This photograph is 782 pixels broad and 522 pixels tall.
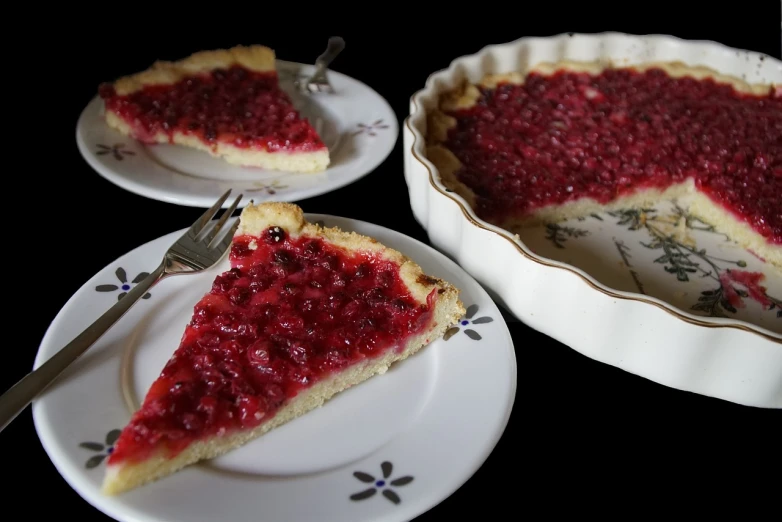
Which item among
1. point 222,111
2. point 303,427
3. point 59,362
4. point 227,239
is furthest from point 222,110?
point 303,427

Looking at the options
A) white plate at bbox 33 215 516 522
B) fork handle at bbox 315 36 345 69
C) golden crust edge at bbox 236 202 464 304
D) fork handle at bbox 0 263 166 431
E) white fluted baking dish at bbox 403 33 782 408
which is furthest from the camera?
fork handle at bbox 315 36 345 69

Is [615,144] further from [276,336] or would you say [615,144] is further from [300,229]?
[276,336]

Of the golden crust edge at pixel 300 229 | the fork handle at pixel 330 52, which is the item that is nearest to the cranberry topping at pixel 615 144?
the golden crust edge at pixel 300 229

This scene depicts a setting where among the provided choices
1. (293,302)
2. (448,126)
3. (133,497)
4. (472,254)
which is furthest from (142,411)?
(448,126)

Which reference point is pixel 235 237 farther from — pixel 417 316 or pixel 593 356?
pixel 593 356

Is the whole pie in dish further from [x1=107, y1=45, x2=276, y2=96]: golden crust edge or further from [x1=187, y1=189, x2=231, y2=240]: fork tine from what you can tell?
[x1=107, y1=45, x2=276, y2=96]: golden crust edge

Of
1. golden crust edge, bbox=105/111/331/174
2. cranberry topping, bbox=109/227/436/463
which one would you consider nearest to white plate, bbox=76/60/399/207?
golden crust edge, bbox=105/111/331/174

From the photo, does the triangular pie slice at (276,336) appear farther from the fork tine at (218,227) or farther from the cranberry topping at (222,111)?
the cranberry topping at (222,111)
